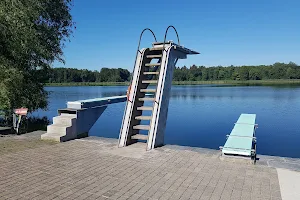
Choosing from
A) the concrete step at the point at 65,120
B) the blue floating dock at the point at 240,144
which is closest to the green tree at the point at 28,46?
the concrete step at the point at 65,120

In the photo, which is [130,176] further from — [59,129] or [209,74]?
[209,74]

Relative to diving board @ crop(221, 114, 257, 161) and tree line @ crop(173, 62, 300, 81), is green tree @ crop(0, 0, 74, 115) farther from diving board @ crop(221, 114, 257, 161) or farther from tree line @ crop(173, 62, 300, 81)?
tree line @ crop(173, 62, 300, 81)

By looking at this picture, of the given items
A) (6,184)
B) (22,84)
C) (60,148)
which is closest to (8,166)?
(6,184)

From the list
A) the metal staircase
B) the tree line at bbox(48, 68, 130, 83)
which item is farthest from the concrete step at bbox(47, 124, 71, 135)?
the tree line at bbox(48, 68, 130, 83)

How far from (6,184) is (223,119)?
15.8m

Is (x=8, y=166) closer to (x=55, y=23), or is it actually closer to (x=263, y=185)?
(x=263, y=185)

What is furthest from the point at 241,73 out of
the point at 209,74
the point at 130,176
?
the point at 130,176

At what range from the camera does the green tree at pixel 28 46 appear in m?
10.1

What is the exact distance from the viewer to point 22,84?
11023 mm

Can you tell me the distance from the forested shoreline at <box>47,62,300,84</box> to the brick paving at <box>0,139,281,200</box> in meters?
92.1

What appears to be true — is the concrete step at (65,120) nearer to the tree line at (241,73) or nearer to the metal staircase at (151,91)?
the metal staircase at (151,91)

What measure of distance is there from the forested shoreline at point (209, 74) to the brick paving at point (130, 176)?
9211 cm

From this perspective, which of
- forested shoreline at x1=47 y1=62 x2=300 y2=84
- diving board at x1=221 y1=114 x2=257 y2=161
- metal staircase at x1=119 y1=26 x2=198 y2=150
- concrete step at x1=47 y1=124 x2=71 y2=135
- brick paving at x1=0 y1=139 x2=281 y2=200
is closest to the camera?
brick paving at x1=0 y1=139 x2=281 y2=200

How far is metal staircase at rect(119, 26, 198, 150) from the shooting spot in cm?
710
